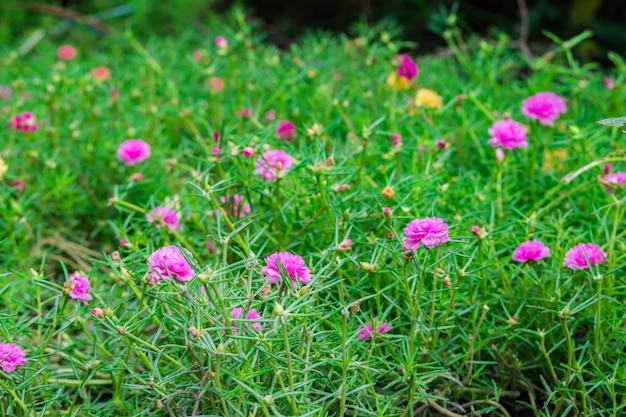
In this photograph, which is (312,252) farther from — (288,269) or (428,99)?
(428,99)

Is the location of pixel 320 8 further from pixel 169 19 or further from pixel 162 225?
pixel 162 225

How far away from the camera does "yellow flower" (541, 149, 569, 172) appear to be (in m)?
1.91

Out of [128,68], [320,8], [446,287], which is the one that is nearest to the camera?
[446,287]

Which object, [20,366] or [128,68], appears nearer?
[20,366]

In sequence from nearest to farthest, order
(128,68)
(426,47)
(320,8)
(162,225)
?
(162,225) → (128,68) → (426,47) → (320,8)

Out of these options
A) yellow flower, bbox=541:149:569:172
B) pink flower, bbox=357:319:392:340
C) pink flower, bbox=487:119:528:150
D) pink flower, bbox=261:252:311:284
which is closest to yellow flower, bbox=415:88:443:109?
yellow flower, bbox=541:149:569:172

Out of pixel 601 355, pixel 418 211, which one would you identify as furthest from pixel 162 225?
pixel 601 355

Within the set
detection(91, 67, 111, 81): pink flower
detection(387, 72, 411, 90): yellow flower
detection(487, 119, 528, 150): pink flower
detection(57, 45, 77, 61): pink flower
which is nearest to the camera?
detection(487, 119, 528, 150): pink flower

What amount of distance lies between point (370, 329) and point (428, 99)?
3.72ft

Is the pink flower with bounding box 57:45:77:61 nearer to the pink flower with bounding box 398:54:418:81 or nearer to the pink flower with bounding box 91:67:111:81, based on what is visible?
the pink flower with bounding box 91:67:111:81

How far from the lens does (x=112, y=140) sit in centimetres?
214

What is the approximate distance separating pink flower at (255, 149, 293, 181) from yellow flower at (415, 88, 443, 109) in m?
0.73

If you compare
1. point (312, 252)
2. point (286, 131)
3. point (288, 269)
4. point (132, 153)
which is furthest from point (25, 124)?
point (288, 269)

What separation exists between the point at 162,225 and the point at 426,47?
2566 millimetres
